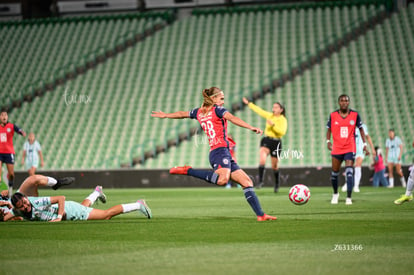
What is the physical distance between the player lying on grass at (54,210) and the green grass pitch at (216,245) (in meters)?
0.16

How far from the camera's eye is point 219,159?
10.3 m

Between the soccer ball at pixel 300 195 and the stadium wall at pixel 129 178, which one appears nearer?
the soccer ball at pixel 300 195

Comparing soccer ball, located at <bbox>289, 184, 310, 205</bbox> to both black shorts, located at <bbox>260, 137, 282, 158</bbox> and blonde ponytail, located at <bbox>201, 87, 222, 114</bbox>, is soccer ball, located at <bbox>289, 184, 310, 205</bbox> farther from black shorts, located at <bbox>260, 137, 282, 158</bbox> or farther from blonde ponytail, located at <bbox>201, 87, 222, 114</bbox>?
black shorts, located at <bbox>260, 137, 282, 158</bbox>

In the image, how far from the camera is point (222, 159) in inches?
404

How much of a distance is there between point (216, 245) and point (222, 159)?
112 inches

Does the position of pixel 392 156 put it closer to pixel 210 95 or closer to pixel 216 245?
pixel 210 95

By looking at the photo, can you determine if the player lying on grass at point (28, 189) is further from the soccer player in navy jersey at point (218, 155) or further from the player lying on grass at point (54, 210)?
the soccer player in navy jersey at point (218, 155)

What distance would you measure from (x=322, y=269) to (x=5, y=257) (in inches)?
122

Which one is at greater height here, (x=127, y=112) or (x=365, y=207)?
(x=127, y=112)

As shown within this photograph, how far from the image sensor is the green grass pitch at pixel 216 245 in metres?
6.11

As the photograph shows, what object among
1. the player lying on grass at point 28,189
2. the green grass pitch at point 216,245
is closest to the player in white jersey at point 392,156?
the green grass pitch at point 216,245

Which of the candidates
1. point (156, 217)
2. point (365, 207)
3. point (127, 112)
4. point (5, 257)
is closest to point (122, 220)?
point (156, 217)

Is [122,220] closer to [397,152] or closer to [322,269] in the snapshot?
[322,269]

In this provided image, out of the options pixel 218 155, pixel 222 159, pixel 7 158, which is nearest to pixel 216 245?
pixel 222 159
